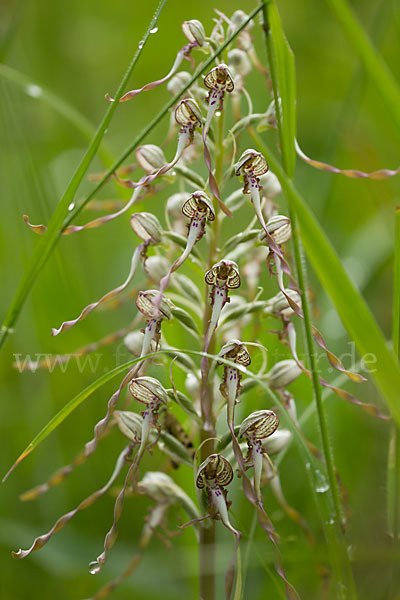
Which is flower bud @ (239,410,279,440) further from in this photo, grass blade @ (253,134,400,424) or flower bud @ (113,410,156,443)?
grass blade @ (253,134,400,424)

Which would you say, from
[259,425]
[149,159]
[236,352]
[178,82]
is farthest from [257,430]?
[178,82]

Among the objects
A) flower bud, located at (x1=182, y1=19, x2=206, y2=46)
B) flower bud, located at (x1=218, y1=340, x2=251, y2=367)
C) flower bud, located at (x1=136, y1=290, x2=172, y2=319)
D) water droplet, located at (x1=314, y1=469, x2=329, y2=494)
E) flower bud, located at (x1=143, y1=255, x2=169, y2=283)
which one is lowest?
water droplet, located at (x1=314, y1=469, x2=329, y2=494)

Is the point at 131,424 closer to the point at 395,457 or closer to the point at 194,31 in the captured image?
the point at 395,457

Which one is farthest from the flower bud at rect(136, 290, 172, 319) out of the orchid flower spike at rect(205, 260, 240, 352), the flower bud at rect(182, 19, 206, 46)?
the flower bud at rect(182, 19, 206, 46)

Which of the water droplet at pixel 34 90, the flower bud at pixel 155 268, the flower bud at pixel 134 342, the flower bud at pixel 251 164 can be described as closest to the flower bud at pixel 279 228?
the flower bud at pixel 251 164

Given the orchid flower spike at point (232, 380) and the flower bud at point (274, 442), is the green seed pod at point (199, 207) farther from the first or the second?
the flower bud at point (274, 442)

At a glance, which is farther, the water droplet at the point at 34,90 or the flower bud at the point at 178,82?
the water droplet at the point at 34,90
